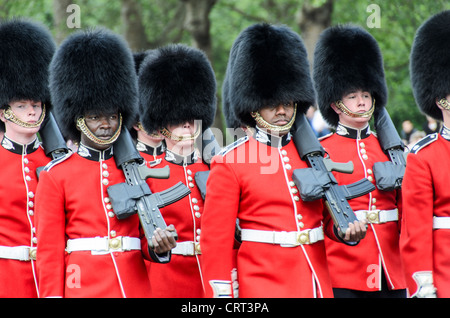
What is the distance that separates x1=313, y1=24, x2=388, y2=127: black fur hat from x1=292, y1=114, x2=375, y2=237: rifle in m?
1.16

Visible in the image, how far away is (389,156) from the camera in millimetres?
5582

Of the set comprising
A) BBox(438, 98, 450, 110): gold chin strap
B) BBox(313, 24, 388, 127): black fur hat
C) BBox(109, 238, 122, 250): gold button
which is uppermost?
BBox(313, 24, 388, 127): black fur hat

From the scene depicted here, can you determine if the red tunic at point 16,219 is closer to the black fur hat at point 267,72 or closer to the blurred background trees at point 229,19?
the black fur hat at point 267,72

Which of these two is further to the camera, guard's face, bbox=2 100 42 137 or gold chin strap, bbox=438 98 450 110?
guard's face, bbox=2 100 42 137

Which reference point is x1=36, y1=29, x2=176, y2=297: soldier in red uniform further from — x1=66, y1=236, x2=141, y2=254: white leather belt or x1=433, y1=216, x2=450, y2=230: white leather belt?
x1=433, y1=216, x2=450, y2=230: white leather belt

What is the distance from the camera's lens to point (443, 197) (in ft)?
14.4

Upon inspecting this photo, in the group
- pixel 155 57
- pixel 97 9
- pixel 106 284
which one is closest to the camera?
pixel 106 284

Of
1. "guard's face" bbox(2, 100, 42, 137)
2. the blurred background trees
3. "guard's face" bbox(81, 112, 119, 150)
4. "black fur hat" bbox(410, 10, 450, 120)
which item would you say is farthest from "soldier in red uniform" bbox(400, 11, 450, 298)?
the blurred background trees

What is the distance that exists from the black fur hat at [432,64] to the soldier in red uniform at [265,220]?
0.92 meters

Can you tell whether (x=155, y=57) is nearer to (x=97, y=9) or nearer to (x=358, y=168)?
(x=358, y=168)

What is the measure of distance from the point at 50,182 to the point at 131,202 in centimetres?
46

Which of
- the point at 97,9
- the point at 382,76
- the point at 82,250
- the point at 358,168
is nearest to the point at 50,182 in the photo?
the point at 82,250

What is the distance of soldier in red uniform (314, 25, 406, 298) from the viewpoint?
528cm
